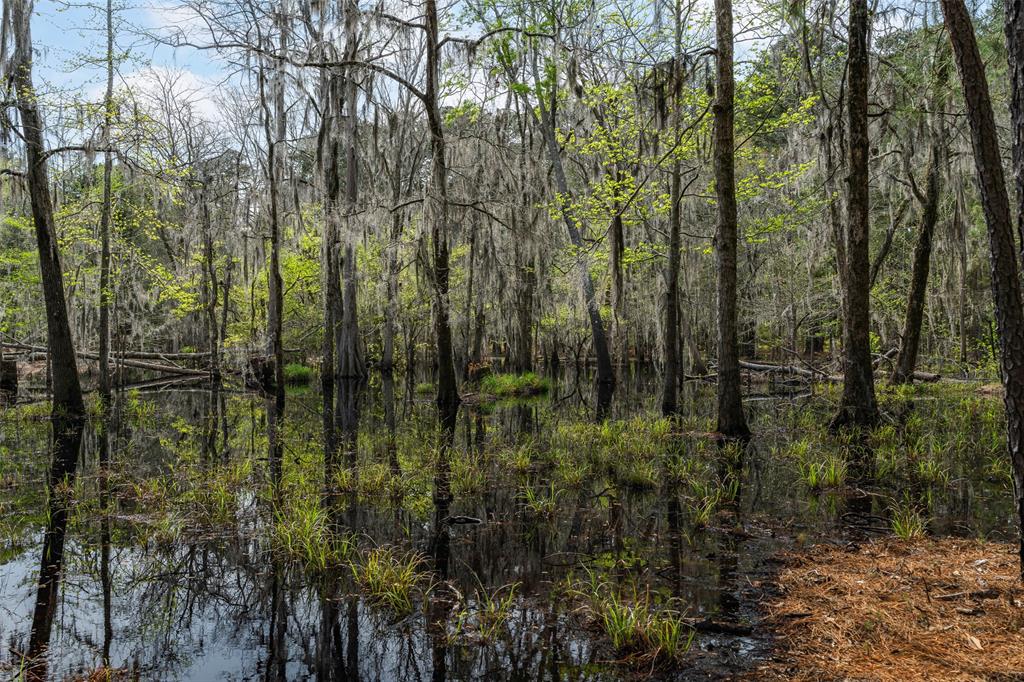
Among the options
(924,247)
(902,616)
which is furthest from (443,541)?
(924,247)

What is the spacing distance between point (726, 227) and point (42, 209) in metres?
12.8

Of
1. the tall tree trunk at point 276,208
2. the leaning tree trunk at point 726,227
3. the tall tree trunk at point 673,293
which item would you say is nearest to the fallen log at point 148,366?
the tall tree trunk at point 276,208

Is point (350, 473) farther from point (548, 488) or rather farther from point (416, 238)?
point (416, 238)

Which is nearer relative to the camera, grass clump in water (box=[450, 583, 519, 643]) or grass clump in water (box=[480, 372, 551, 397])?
grass clump in water (box=[450, 583, 519, 643])

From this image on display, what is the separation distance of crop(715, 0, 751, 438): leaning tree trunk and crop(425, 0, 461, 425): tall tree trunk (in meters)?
5.31

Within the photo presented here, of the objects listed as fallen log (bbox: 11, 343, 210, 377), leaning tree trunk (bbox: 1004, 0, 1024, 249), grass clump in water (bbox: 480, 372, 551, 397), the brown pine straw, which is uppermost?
leaning tree trunk (bbox: 1004, 0, 1024, 249)

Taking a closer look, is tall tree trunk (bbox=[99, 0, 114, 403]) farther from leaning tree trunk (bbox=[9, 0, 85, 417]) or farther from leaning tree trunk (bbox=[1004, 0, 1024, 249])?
leaning tree trunk (bbox=[1004, 0, 1024, 249])

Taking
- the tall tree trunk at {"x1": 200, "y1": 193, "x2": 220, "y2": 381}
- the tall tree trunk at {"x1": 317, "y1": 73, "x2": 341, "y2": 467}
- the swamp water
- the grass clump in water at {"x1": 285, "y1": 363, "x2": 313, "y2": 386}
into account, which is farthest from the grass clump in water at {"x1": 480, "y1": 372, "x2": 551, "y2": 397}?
the tall tree trunk at {"x1": 200, "y1": 193, "x2": 220, "y2": 381}

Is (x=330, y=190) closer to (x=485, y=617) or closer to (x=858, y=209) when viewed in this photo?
(x=858, y=209)

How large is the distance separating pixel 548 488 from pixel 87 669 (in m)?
4.55

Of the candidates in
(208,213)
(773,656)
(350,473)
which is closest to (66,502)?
(350,473)

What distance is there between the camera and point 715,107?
9.13 metres

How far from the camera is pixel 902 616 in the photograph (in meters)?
3.23

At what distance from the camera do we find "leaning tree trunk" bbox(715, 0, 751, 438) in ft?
29.7
